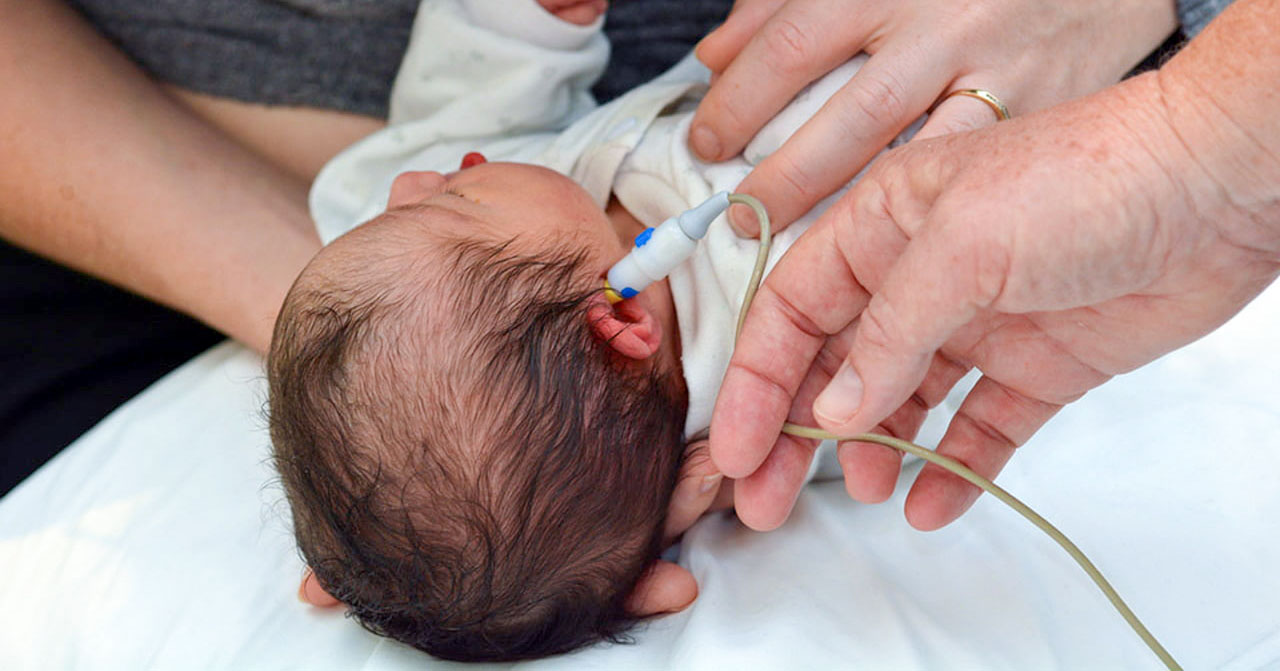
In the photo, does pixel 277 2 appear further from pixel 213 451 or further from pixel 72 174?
pixel 213 451

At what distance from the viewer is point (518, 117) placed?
5.01 feet

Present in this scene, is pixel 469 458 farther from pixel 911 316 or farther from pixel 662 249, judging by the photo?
pixel 911 316

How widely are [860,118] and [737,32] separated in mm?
258

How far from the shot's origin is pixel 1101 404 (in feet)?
3.99

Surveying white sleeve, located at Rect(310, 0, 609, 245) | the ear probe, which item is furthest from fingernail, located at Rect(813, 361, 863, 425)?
white sleeve, located at Rect(310, 0, 609, 245)

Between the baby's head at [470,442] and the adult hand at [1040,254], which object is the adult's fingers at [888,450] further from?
the baby's head at [470,442]

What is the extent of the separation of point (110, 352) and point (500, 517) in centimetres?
85

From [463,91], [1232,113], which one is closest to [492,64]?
[463,91]

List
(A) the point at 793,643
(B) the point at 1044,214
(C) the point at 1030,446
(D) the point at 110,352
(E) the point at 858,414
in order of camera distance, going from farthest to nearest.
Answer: (D) the point at 110,352 < (C) the point at 1030,446 < (A) the point at 793,643 < (E) the point at 858,414 < (B) the point at 1044,214

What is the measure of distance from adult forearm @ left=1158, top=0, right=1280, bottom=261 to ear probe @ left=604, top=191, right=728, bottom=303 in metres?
0.41

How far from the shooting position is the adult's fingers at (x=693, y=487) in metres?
1.07

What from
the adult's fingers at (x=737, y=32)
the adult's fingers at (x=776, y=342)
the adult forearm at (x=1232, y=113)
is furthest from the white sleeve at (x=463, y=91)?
the adult forearm at (x=1232, y=113)

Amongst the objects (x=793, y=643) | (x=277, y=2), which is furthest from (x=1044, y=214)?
(x=277, y=2)

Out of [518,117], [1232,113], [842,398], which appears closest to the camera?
[1232,113]
